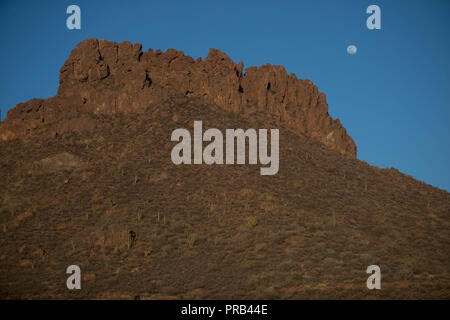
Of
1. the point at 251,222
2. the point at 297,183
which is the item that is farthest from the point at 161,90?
the point at 251,222

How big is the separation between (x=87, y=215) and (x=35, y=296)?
8922 millimetres

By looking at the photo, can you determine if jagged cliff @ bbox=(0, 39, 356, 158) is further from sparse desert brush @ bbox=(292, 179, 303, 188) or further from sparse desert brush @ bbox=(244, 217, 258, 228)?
sparse desert brush @ bbox=(244, 217, 258, 228)

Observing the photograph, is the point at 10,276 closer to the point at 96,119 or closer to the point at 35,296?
the point at 35,296

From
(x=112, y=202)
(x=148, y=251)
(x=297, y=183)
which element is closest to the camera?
(x=148, y=251)

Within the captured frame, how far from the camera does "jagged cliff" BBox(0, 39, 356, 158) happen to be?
43.5 meters

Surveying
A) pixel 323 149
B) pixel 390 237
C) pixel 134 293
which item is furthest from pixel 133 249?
pixel 323 149

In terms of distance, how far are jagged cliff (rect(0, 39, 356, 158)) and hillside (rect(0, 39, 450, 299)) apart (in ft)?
0.44

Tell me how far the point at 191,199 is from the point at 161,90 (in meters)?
15.7

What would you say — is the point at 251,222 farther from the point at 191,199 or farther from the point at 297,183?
the point at 297,183

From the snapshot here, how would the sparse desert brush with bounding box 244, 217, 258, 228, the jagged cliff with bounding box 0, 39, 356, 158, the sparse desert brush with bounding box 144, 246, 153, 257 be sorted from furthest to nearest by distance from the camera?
1. the jagged cliff with bounding box 0, 39, 356, 158
2. the sparse desert brush with bounding box 244, 217, 258, 228
3. the sparse desert brush with bounding box 144, 246, 153, 257

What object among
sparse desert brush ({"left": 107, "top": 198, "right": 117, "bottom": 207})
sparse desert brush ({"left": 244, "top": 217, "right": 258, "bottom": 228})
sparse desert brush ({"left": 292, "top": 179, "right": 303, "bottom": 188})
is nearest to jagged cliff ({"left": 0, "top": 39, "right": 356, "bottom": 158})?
sparse desert brush ({"left": 292, "top": 179, "right": 303, "bottom": 188})

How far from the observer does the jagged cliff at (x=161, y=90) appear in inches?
1711

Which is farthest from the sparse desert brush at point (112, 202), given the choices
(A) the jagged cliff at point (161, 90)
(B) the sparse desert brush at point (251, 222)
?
(A) the jagged cliff at point (161, 90)

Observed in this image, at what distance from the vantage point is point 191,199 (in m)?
32.7
